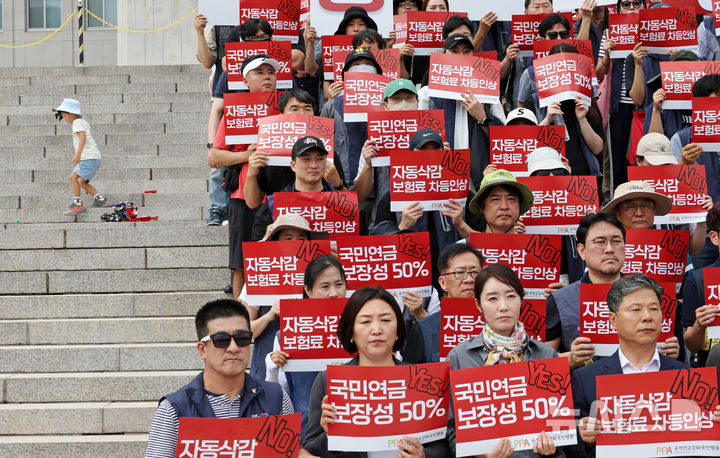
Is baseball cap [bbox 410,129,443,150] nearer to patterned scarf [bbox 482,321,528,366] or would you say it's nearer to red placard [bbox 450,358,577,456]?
patterned scarf [bbox 482,321,528,366]

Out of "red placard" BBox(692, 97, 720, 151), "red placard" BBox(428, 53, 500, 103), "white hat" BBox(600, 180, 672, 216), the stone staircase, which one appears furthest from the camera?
"red placard" BBox(428, 53, 500, 103)

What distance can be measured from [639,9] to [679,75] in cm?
188

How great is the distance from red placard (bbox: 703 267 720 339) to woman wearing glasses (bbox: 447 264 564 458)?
1.26 metres

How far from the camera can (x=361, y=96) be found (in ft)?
29.4

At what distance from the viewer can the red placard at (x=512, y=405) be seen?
4.78 metres

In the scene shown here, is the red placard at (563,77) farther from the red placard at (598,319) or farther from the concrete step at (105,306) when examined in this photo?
the red placard at (598,319)

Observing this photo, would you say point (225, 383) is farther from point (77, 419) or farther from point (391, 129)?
point (391, 129)

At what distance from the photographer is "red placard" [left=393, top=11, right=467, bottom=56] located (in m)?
10.7

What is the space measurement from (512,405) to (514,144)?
12.6ft

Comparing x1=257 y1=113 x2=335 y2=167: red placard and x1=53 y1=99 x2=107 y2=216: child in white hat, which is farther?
x1=53 y1=99 x2=107 y2=216: child in white hat

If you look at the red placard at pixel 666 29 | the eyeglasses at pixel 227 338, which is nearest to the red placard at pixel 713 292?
the eyeglasses at pixel 227 338

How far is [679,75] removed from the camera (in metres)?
9.19

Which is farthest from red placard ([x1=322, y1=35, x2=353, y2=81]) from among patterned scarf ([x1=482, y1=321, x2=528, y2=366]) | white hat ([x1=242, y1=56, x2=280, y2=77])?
patterned scarf ([x1=482, y1=321, x2=528, y2=366])

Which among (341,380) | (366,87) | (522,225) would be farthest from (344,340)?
(366,87)
